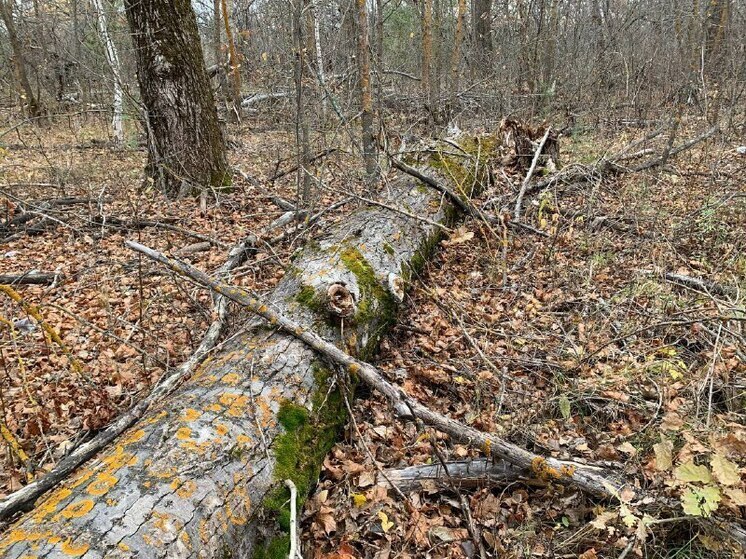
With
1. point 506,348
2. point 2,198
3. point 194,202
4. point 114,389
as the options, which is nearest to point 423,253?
point 506,348

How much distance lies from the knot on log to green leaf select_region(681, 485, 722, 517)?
1.90 meters

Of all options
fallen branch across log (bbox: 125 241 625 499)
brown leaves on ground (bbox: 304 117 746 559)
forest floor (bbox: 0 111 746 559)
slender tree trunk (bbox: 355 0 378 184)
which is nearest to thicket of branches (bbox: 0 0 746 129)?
slender tree trunk (bbox: 355 0 378 184)

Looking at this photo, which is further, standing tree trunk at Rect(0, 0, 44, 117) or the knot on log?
standing tree trunk at Rect(0, 0, 44, 117)

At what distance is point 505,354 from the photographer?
11.2ft

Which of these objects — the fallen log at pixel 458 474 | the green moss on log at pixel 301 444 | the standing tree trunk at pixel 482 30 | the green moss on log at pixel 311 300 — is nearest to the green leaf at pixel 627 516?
the fallen log at pixel 458 474

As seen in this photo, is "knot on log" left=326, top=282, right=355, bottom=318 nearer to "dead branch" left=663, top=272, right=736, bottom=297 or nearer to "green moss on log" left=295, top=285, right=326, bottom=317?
"green moss on log" left=295, top=285, right=326, bottom=317

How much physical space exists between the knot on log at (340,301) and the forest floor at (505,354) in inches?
Answer: 24.5

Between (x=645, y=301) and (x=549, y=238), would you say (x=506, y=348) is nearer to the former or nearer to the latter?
(x=645, y=301)

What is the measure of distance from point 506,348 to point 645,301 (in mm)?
1220

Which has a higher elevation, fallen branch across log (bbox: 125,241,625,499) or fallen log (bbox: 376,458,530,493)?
fallen branch across log (bbox: 125,241,625,499)

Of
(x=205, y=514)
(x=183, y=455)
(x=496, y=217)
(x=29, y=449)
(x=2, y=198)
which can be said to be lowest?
(x=29, y=449)

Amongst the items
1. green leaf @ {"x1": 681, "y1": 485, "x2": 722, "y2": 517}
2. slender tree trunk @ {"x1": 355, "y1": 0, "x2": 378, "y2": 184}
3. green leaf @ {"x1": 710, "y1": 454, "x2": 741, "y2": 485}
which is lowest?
green leaf @ {"x1": 681, "y1": 485, "x2": 722, "y2": 517}

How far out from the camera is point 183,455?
6.59ft

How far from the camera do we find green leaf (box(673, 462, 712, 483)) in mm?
1862
